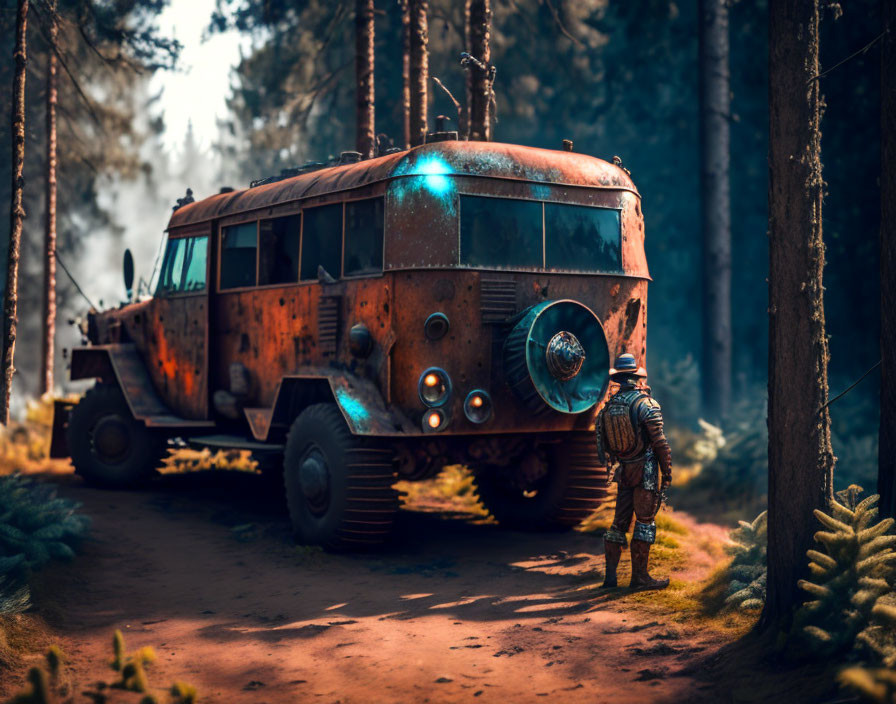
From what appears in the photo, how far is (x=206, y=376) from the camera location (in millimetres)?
11602

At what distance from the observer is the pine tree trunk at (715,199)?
18.2 metres

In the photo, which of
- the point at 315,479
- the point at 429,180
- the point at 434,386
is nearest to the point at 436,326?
the point at 434,386

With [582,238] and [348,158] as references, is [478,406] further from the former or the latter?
[348,158]

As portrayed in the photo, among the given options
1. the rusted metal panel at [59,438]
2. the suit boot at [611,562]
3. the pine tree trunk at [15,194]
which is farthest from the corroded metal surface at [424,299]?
the rusted metal panel at [59,438]

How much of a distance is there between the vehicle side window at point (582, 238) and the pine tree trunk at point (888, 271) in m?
3.23

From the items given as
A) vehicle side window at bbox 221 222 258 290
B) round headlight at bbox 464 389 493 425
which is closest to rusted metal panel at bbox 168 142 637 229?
vehicle side window at bbox 221 222 258 290

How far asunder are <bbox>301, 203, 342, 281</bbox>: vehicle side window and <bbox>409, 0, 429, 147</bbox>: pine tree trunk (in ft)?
18.0

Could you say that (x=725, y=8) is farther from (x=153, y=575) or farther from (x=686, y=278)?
Answer: (x=153, y=575)

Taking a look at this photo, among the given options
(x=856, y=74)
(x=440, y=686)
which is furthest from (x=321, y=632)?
(x=856, y=74)

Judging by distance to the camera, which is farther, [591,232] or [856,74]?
[856,74]

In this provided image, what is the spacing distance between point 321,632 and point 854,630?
133 inches

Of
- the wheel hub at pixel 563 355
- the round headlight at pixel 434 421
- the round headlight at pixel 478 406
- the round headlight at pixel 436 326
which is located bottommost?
the round headlight at pixel 434 421

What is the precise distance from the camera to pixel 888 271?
6.38m

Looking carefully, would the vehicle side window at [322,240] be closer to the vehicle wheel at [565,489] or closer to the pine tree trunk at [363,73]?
the vehicle wheel at [565,489]
